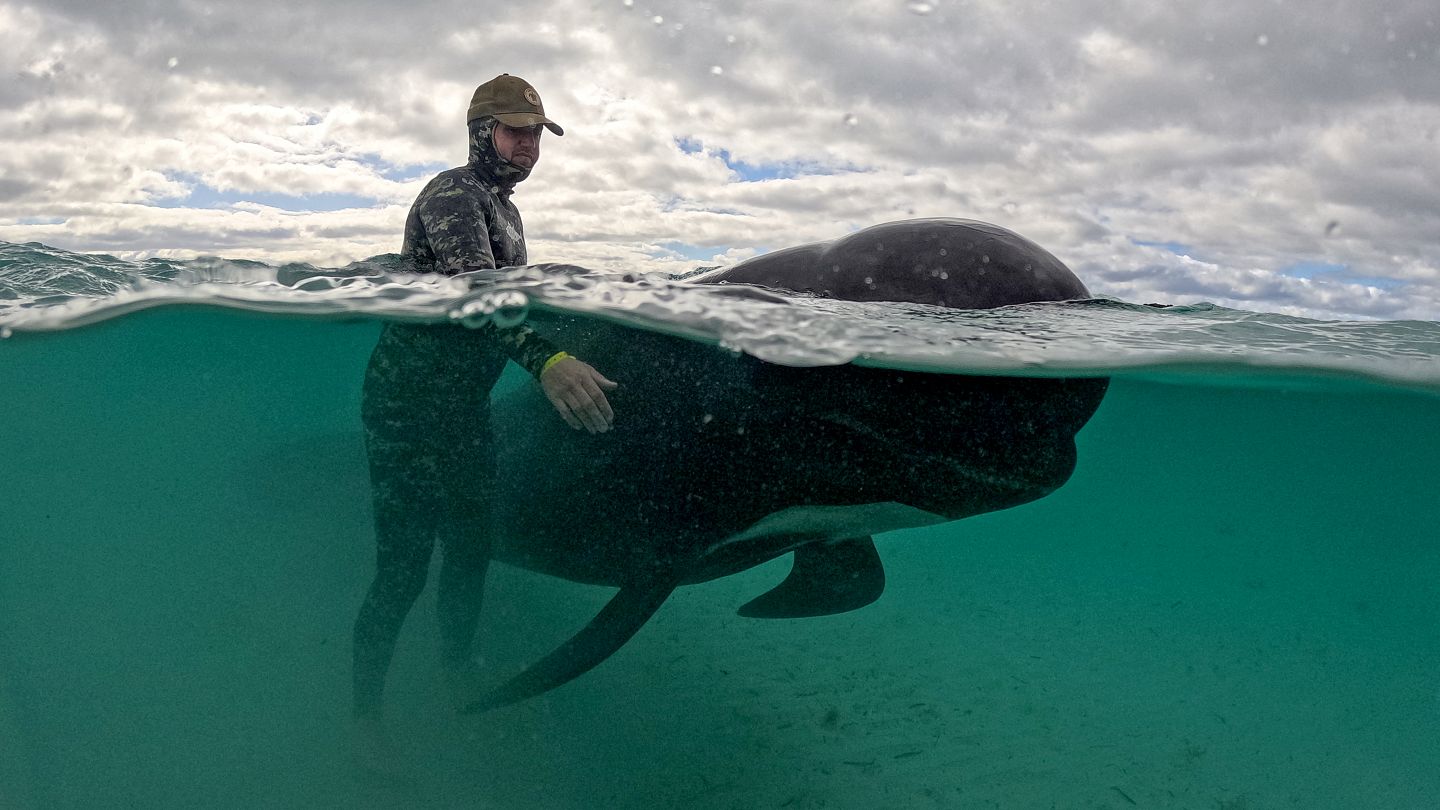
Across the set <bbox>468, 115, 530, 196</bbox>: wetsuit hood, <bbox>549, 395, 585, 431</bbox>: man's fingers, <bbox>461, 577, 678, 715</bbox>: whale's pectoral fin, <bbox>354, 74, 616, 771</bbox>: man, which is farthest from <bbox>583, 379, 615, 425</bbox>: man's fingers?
<bbox>468, 115, 530, 196</bbox>: wetsuit hood


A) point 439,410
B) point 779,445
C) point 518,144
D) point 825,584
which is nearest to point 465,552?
point 439,410

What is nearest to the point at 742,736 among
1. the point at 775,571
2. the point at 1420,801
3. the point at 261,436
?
the point at 261,436

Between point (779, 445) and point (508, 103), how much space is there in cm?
255

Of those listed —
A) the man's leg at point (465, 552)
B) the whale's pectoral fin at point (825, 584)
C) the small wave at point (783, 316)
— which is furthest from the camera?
the whale's pectoral fin at point (825, 584)

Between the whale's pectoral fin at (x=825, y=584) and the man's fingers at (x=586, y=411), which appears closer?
the man's fingers at (x=586, y=411)

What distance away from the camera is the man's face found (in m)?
4.56

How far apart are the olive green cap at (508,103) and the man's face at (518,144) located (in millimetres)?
65

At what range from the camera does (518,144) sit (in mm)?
4602

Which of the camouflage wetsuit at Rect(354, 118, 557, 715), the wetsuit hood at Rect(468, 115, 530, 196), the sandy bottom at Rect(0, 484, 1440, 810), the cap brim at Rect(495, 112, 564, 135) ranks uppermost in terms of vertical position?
the cap brim at Rect(495, 112, 564, 135)

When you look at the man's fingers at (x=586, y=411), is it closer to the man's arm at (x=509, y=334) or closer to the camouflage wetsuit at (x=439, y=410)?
the man's arm at (x=509, y=334)

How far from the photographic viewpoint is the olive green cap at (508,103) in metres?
4.49

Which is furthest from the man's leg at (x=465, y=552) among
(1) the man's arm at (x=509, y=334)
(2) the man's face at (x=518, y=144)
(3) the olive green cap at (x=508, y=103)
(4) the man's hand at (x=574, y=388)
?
(3) the olive green cap at (x=508, y=103)

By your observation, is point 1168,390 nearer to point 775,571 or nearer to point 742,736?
point 742,736

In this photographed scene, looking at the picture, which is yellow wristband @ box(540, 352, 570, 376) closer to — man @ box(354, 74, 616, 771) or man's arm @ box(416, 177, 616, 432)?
man's arm @ box(416, 177, 616, 432)
